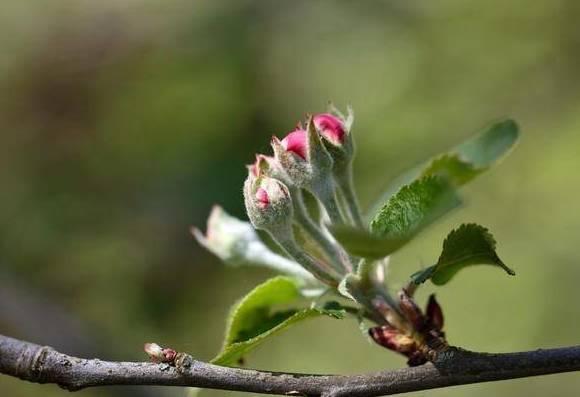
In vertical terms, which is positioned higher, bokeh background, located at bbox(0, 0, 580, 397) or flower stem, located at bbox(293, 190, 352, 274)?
bokeh background, located at bbox(0, 0, 580, 397)

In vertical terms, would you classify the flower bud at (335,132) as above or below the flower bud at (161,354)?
above

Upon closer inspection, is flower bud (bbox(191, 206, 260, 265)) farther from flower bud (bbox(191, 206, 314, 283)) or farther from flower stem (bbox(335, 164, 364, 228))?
flower stem (bbox(335, 164, 364, 228))

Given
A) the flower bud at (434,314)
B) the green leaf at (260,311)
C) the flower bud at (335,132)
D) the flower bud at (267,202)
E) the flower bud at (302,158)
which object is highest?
the flower bud at (335,132)

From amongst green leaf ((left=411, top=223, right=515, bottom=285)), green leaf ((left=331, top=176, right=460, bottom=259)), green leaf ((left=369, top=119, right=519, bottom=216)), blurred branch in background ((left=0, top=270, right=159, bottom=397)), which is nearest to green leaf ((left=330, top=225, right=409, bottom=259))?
green leaf ((left=331, top=176, right=460, bottom=259))

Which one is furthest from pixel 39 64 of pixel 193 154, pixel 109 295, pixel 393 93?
pixel 393 93

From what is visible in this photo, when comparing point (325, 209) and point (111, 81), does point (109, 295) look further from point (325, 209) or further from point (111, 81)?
point (325, 209)

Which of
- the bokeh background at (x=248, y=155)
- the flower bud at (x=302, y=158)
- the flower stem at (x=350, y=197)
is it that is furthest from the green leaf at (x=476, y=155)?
the bokeh background at (x=248, y=155)

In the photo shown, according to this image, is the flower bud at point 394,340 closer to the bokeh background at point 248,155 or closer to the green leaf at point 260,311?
the green leaf at point 260,311
